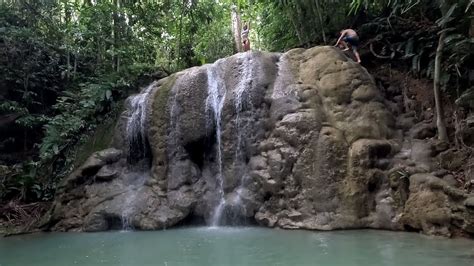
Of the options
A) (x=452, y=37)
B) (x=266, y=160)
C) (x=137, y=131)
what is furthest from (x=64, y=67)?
(x=452, y=37)

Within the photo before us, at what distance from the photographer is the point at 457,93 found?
8.17 m

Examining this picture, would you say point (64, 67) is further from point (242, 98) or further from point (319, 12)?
point (319, 12)

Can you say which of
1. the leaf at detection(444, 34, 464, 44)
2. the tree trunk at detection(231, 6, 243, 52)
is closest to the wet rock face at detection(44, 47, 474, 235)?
the leaf at detection(444, 34, 464, 44)

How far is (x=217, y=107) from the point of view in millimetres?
9758

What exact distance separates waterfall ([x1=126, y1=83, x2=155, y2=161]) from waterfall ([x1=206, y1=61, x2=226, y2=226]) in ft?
5.29

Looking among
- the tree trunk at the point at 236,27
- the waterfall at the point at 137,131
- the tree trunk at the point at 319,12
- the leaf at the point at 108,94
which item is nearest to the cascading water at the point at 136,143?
the waterfall at the point at 137,131

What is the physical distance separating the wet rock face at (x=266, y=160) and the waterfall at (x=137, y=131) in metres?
0.05

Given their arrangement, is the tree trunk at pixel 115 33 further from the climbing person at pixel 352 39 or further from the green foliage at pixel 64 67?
the climbing person at pixel 352 39

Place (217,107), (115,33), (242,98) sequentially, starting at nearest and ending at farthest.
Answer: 1. (242,98)
2. (217,107)
3. (115,33)

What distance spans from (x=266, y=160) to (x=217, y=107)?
191cm

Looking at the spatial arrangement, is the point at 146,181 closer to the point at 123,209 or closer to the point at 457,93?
the point at 123,209

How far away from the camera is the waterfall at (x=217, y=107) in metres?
8.68

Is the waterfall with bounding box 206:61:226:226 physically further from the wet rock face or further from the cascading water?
the cascading water

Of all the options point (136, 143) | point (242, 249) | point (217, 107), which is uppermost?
point (217, 107)
